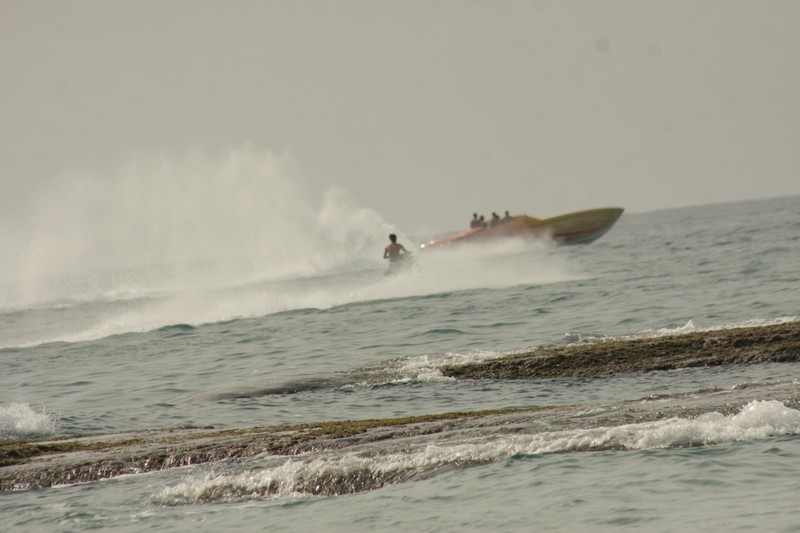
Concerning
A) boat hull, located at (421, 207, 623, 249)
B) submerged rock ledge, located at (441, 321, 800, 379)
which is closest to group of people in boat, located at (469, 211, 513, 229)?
boat hull, located at (421, 207, 623, 249)

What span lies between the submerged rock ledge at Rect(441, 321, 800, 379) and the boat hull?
2770 centimetres

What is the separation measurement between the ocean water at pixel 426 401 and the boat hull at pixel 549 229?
230 inches

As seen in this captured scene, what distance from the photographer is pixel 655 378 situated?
14133 mm

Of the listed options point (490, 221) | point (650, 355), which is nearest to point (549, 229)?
point (490, 221)

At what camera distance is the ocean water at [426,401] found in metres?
8.77

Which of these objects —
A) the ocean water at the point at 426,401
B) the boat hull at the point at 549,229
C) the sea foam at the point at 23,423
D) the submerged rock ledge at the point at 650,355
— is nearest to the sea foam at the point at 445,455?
the ocean water at the point at 426,401

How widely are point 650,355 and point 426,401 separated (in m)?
3.23

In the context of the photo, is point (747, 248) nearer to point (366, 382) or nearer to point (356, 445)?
point (366, 382)

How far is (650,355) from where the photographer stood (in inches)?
598

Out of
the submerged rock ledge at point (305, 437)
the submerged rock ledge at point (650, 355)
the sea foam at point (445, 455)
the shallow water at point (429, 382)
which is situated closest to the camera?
the shallow water at point (429, 382)

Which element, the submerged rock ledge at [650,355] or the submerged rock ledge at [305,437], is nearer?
the submerged rock ledge at [305,437]

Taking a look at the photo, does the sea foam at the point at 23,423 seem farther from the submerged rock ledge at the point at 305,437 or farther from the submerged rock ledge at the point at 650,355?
the submerged rock ledge at the point at 650,355

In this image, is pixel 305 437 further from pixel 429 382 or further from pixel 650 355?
pixel 650 355

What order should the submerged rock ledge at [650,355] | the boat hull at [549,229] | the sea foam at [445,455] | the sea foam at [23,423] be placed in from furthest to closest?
the boat hull at [549,229], the submerged rock ledge at [650,355], the sea foam at [23,423], the sea foam at [445,455]
